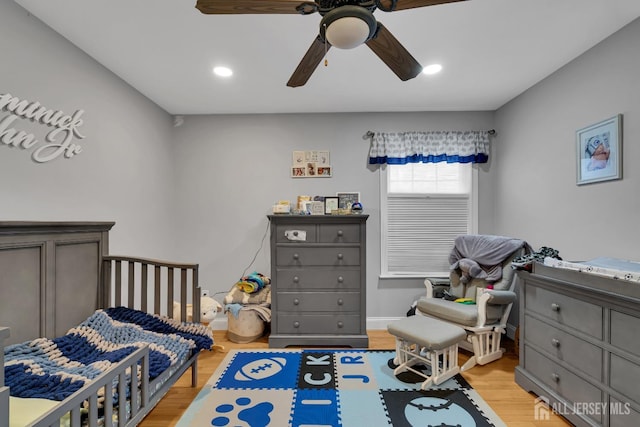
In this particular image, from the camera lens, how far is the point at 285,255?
278cm

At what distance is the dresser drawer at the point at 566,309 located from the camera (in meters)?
1.56

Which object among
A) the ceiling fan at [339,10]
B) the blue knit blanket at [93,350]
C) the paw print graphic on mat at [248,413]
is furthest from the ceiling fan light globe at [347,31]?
the paw print graphic on mat at [248,413]

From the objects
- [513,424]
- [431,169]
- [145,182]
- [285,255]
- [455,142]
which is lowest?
[513,424]

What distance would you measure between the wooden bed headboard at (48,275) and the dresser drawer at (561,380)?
3146 millimetres

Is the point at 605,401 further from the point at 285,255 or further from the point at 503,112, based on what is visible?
the point at 503,112

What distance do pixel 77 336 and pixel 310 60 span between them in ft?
6.91

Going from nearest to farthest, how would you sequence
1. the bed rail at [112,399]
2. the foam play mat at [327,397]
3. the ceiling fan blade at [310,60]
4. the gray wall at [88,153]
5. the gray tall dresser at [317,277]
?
1. the bed rail at [112,399]
2. the ceiling fan blade at [310,60]
3. the gray wall at [88,153]
4. the foam play mat at [327,397]
5. the gray tall dresser at [317,277]

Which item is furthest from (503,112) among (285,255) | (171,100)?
(171,100)

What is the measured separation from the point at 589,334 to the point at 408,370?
1216 mm

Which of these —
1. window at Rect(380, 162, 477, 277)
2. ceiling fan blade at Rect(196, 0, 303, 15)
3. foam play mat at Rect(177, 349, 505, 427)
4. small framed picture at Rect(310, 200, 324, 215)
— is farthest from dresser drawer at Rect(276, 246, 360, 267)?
ceiling fan blade at Rect(196, 0, 303, 15)

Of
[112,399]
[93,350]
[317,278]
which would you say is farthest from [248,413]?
[317,278]

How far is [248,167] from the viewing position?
3307mm

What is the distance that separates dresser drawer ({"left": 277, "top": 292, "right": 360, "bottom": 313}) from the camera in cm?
277

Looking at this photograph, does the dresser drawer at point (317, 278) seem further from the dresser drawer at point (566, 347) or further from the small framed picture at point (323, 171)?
the dresser drawer at point (566, 347)
